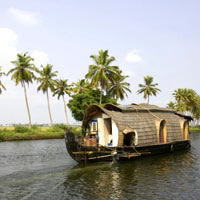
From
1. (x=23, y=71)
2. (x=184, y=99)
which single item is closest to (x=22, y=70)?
(x=23, y=71)

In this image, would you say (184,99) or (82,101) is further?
(184,99)

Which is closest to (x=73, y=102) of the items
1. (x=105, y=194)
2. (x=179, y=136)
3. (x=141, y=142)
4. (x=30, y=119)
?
(x=30, y=119)

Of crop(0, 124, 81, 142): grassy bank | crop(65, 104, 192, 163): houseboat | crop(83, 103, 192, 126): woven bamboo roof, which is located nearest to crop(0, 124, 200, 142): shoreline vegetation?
crop(0, 124, 81, 142): grassy bank

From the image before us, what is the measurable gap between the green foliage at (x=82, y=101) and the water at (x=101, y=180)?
76.1 feet

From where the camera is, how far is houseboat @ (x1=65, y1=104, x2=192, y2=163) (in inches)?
566

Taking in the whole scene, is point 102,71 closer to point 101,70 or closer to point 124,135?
point 101,70

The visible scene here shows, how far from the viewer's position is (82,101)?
39.2 metres

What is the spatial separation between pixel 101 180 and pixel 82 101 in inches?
1116

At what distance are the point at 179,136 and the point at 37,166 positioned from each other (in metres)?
12.0

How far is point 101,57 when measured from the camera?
36.2 metres

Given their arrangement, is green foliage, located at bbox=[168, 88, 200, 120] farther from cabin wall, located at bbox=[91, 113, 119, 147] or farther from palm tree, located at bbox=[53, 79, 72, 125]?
cabin wall, located at bbox=[91, 113, 119, 147]

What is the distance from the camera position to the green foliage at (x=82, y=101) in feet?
128

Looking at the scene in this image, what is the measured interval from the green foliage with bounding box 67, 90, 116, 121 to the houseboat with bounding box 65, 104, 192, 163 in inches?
733

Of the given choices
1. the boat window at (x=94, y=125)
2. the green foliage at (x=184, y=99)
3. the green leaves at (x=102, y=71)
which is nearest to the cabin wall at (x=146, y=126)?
the boat window at (x=94, y=125)
